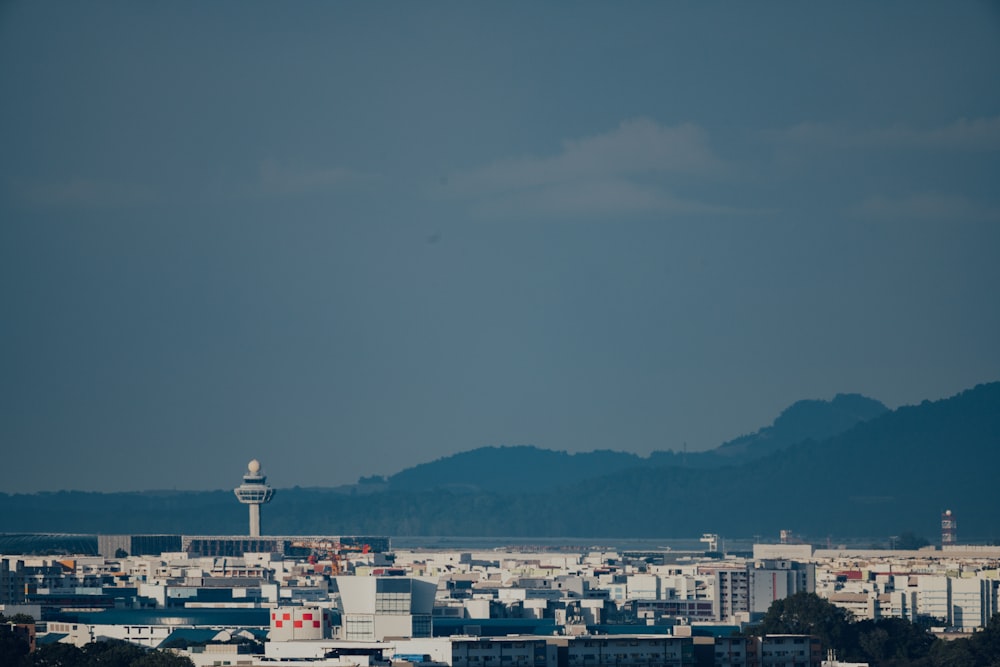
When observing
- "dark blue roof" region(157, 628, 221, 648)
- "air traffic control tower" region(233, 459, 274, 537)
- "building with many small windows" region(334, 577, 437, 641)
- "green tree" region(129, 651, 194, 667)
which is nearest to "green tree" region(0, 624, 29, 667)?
"green tree" region(129, 651, 194, 667)

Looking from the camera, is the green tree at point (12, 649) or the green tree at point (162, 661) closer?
the green tree at point (162, 661)

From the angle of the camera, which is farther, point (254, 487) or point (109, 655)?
point (254, 487)

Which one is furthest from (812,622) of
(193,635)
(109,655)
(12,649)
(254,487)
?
(254,487)

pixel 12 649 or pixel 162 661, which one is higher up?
pixel 12 649

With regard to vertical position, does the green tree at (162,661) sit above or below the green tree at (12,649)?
below

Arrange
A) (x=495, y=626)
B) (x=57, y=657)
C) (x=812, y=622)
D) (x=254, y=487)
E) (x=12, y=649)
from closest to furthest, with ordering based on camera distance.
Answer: (x=57, y=657), (x=12, y=649), (x=495, y=626), (x=812, y=622), (x=254, y=487)

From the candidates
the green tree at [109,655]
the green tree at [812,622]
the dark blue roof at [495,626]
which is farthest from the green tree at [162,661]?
the green tree at [812,622]

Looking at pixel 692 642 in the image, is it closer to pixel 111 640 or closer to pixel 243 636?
pixel 243 636

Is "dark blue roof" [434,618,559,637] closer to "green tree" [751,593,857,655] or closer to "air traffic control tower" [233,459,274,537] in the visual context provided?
"green tree" [751,593,857,655]

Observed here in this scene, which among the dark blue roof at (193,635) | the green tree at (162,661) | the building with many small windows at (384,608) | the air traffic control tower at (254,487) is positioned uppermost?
the air traffic control tower at (254,487)

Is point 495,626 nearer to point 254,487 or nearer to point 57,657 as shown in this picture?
point 57,657

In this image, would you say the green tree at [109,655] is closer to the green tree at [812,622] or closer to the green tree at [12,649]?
the green tree at [12,649]
